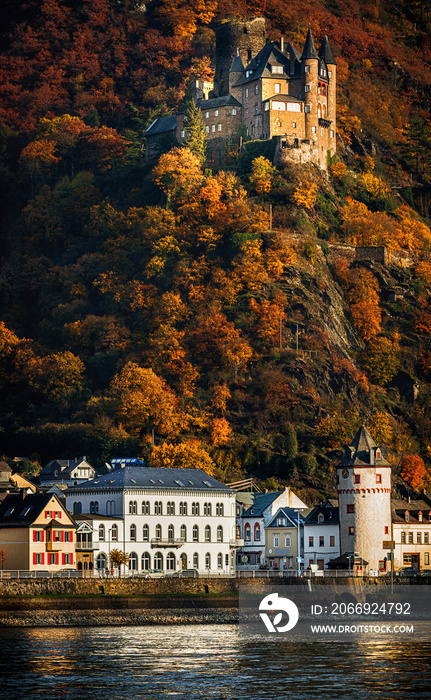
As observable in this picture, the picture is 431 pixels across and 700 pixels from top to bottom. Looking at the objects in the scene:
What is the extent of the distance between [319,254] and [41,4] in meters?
71.6

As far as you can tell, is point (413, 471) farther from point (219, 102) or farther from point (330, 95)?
point (219, 102)

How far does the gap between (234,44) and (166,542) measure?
249 feet

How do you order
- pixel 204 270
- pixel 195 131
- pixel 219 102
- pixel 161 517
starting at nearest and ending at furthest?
pixel 161 517 < pixel 204 270 < pixel 195 131 < pixel 219 102

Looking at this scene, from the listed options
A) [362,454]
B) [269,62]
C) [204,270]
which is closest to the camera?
[362,454]

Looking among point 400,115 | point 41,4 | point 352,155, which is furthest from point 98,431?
point 41,4

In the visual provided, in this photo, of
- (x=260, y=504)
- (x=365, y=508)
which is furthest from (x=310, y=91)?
(x=365, y=508)

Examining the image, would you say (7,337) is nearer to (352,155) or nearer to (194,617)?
(352,155)

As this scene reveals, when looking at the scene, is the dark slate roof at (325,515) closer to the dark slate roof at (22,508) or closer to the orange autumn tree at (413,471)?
the orange autumn tree at (413,471)

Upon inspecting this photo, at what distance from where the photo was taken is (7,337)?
478 feet

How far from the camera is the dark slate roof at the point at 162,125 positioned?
538ft

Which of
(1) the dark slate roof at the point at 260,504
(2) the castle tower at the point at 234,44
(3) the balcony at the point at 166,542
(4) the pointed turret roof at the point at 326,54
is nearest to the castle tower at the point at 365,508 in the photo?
(1) the dark slate roof at the point at 260,504

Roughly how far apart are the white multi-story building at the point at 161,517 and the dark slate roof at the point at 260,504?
5.25m

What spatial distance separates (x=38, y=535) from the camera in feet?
322

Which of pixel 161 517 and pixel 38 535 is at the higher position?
pixel 161 517
